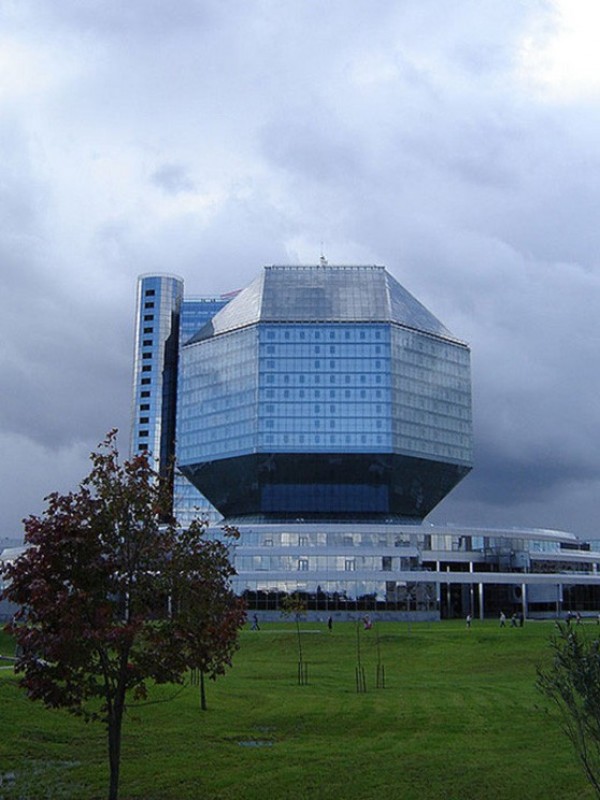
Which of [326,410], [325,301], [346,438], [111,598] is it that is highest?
[325,301]

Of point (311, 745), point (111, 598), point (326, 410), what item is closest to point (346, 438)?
point (326, 410)

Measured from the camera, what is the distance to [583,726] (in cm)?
1861

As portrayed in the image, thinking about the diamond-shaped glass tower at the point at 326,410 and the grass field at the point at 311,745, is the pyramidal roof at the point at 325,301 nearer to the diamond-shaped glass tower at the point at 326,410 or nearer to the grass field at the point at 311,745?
the diamond-shaped glass tower at the point at 326,410

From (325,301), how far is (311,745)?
135123 millimetres

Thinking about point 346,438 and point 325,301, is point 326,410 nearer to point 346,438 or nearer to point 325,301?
point 346,438

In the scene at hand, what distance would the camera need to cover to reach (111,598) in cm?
2231

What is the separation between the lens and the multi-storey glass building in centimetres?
13388

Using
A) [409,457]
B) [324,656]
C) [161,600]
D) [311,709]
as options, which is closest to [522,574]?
[409,457]

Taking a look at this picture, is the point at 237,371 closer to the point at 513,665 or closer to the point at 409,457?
the point at 409,457

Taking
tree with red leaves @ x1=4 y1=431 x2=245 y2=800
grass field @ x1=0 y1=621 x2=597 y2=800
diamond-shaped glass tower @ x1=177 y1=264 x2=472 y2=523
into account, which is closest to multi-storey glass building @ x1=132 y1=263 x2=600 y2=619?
diamond-shaped glass tower @ x1=177 y1=264 x2=472 y2=523

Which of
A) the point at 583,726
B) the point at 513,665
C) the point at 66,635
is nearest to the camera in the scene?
the point at 583,726

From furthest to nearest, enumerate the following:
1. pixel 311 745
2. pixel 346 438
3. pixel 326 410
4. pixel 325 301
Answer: pixel 325 301
pixel 326 410
pixel 346 438
pixel 311 745

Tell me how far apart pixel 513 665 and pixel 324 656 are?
1631 centimetres

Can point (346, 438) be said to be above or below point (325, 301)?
below
